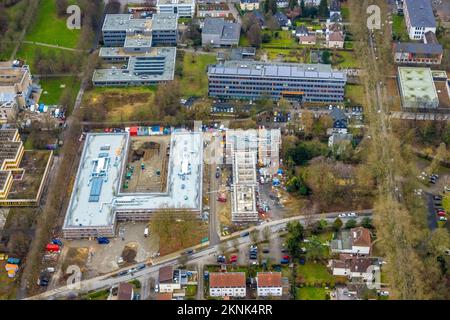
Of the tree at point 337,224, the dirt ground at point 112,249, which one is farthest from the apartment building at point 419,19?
the dirt ground at point 112,249

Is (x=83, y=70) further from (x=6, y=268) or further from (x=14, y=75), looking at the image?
(x=6, y=268)

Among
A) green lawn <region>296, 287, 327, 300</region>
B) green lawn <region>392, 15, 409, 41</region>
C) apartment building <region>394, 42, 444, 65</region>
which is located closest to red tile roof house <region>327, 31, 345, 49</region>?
apartment building <region>394, 42, 444, 65</region>

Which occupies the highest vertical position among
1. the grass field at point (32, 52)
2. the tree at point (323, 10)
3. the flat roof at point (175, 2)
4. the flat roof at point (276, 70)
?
the flat roof at point (175, 2)

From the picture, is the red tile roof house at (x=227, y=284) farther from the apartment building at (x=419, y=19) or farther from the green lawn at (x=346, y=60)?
the apartment building at (x=419, y=19)

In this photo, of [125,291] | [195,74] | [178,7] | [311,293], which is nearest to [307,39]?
[195,74]

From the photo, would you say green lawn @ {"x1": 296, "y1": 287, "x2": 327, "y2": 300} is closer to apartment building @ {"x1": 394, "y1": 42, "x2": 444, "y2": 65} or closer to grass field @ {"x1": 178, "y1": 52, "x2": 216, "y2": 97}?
grass field @ {"x1": 178, "y1": 52, "x2": 216, "y2": 97}

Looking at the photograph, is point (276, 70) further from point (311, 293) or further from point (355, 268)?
point (311, 293)
